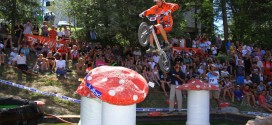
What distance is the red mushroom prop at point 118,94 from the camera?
5.71 metres

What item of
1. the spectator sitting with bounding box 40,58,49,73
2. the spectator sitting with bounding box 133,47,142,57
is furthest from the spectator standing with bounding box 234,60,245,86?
the spectator sitting with bounding box 40,58,49,73

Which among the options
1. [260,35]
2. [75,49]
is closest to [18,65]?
[75,49]

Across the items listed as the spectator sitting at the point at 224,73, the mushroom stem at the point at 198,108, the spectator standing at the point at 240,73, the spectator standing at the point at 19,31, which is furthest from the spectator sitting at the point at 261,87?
the spectator standing at the point at 19,31

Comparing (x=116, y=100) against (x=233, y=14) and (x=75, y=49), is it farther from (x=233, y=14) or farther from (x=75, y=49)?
(x=233, y=14)

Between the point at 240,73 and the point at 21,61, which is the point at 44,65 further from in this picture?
the point at 240,73

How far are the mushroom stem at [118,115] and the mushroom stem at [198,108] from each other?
6.07 metres

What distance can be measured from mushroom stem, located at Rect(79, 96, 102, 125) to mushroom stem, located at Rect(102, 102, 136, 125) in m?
1.69

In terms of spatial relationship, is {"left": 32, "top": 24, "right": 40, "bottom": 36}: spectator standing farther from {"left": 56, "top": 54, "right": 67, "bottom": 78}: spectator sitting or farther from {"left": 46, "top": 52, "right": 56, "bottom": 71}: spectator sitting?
{"left": 56, "top": 54, "right": 67, "bottom": 78}: spectator sitting

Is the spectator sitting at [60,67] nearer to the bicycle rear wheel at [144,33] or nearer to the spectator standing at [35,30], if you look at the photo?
the spectator standing at [35,30]

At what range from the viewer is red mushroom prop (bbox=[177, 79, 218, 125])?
38.2 feet

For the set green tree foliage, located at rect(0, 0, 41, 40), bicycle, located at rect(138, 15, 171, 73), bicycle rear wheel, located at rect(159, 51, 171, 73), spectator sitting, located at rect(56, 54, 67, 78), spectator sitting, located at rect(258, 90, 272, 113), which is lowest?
spectator sitting, located at rect(258, 90, 272, 113)

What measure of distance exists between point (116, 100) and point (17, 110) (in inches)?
210

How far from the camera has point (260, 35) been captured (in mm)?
28328

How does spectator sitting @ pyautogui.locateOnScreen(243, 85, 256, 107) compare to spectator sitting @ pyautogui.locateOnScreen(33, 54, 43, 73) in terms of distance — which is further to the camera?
spectator sitting @ pyautogui.locateOnScreen(33, 54, 43, 73)
